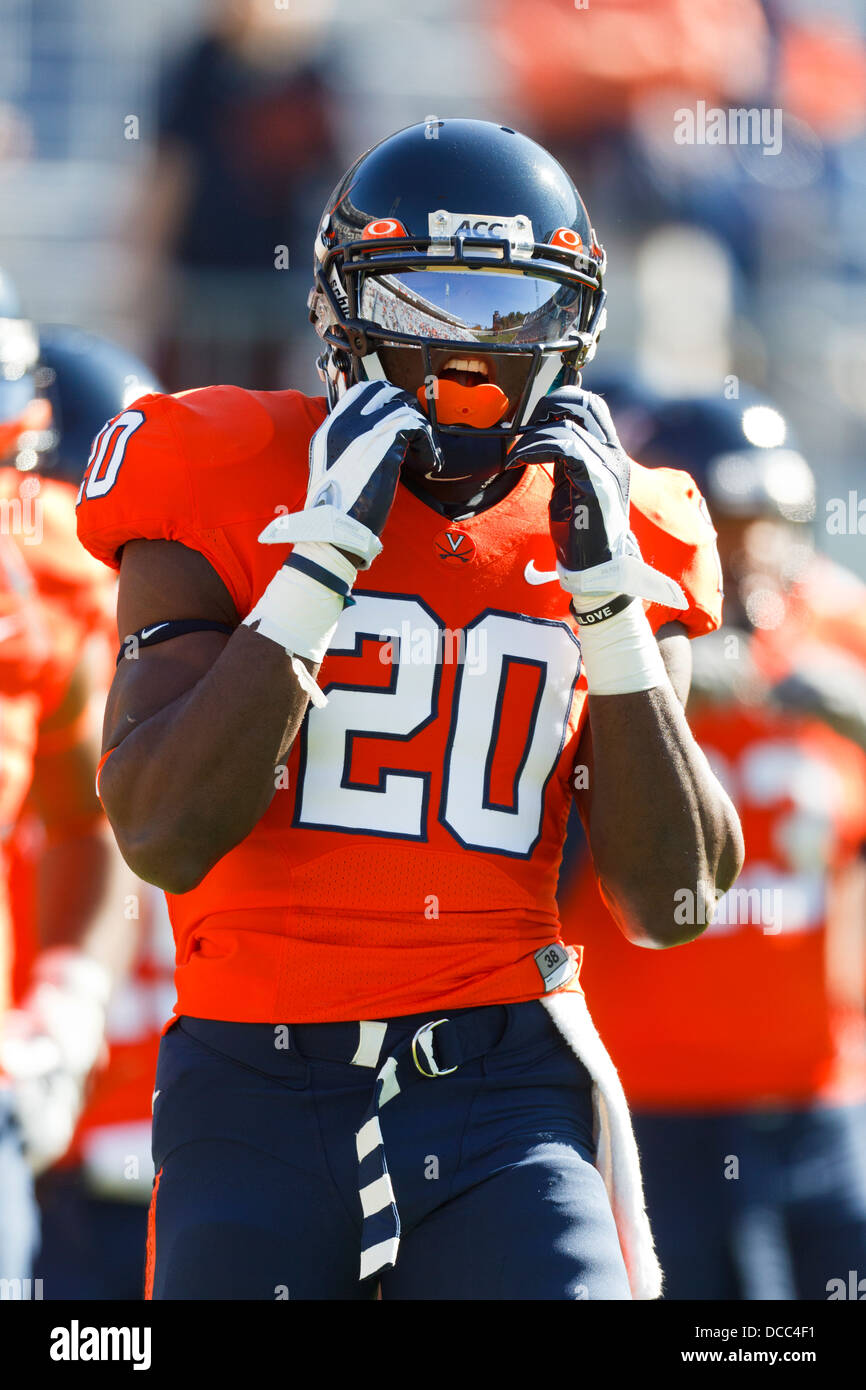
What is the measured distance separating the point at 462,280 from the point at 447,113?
21.0ft

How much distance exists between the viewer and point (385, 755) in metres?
1.96

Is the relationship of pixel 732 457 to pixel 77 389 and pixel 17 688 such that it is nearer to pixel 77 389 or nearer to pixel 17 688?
pixel 77 389

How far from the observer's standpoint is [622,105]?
25.6 feet

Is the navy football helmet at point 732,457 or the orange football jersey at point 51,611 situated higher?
the navy football helmet at point 732,457

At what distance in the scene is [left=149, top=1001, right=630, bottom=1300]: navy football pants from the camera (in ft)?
5.75

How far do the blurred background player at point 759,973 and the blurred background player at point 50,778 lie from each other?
3.53 ft

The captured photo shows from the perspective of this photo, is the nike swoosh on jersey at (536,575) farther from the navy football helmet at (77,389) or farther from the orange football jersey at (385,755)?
the navy football helmet at (77,389)

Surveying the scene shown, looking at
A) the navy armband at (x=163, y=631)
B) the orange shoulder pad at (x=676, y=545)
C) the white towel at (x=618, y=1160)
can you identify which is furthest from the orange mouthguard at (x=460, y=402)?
the white towel at (x=618, y=1160)

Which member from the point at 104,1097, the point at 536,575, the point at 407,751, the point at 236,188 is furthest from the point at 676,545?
the point at 236,188

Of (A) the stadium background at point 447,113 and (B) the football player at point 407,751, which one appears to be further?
(A) the stadium background at point 447,113

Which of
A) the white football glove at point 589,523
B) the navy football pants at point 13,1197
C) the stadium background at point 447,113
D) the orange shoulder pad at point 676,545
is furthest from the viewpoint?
the stadium background at point 447,113

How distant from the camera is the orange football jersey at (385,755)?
75.0 inches
